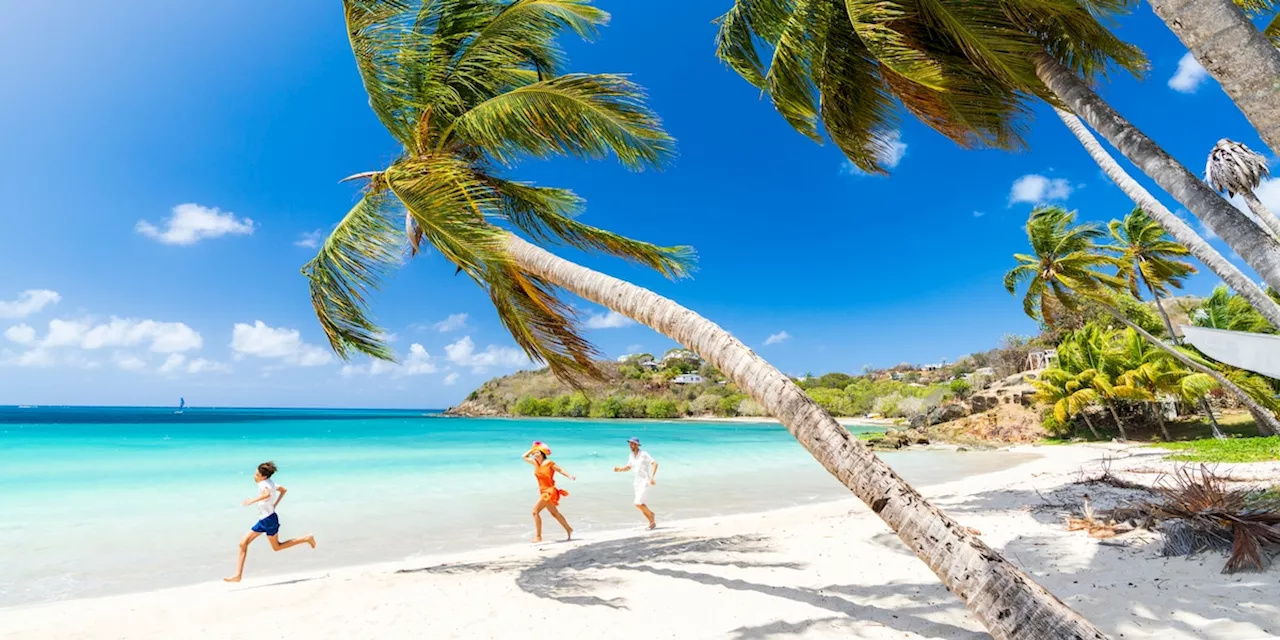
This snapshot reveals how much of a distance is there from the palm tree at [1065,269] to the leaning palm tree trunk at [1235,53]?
46.3 feet

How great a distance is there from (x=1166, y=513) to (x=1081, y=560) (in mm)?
805

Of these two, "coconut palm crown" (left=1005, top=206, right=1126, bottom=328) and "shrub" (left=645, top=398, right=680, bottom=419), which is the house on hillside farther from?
"shrub" (left=645, top=398, right=680, bottom=419)

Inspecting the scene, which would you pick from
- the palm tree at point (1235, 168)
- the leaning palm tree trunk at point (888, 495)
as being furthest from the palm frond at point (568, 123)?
the palm tree at point (1235, 168)

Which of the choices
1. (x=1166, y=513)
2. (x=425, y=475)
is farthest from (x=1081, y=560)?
(x=425, y=475)

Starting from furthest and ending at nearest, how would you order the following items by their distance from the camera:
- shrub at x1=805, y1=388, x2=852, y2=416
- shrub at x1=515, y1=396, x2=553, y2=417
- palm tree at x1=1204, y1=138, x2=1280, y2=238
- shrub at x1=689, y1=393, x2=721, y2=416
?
shrub at x1=515, y1=396, x2=553, y2=417 → shrub at x1=689, y1=393, x2=721, y2=416 → shrub at x1=805, y1=388, x2=852, y2=416 → palm tree at x1=1204, y1=138, x2=1280, y2=238

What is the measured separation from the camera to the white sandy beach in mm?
3770

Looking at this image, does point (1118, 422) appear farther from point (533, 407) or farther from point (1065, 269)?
point (533, 407)

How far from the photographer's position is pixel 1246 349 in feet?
12.7

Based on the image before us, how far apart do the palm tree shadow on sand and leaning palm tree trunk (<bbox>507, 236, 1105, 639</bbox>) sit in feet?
4.61

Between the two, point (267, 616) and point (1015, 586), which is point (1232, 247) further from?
point (267, 616)

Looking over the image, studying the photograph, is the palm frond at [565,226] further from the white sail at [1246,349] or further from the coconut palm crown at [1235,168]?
the coconut palm crown at [1235,168]

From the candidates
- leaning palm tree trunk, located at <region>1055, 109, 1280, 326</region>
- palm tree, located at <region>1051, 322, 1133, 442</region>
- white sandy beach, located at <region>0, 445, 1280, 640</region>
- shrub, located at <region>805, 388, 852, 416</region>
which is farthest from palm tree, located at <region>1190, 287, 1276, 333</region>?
shrub, located at <region>805, 388, 852, 416</region>

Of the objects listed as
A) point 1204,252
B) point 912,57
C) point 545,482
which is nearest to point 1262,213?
point 1204,252

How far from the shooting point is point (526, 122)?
210 inches
